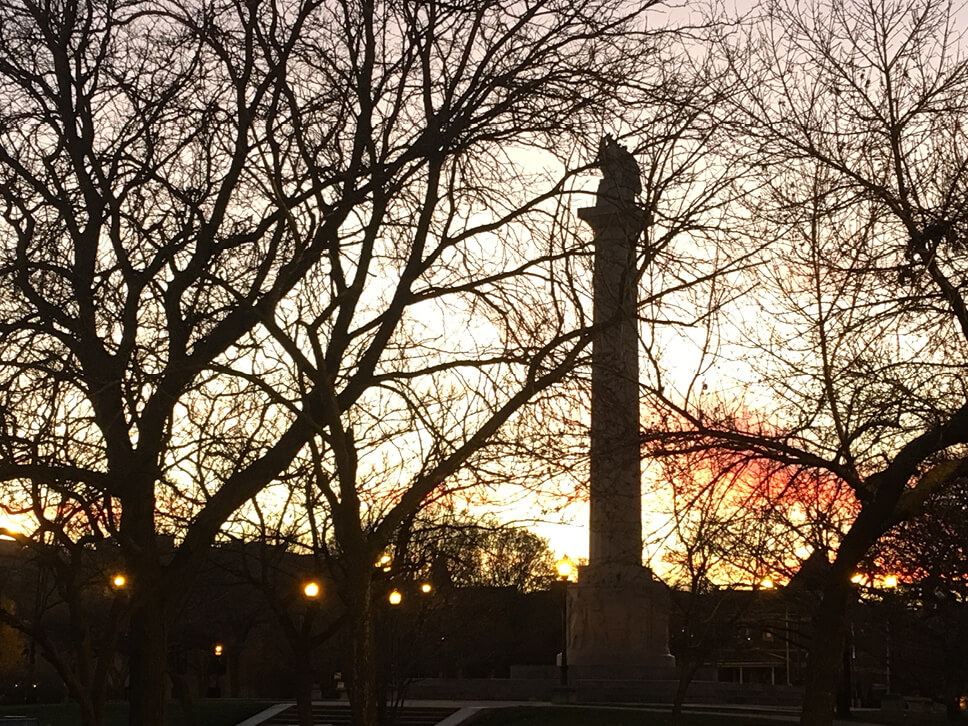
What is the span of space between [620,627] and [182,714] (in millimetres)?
15089

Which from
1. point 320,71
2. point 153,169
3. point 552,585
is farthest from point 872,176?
point 552,585

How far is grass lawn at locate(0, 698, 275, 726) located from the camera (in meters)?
42.1

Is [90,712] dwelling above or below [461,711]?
above

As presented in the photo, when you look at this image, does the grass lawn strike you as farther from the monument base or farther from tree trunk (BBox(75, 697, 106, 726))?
tree trunk (BBox(75, 697, 106, 726))

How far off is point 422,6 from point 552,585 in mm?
73078

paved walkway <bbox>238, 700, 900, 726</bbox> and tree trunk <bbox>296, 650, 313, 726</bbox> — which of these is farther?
paved walkway <bbox>238, 700, 900, 726</bbox>

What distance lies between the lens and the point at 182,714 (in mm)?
43500

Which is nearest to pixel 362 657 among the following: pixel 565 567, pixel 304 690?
pixel 304 690

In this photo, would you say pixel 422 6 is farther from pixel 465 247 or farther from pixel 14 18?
pixel 14 18

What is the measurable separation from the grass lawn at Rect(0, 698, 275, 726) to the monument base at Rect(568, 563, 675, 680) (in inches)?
445

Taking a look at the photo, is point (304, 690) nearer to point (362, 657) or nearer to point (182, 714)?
point (362, 657)

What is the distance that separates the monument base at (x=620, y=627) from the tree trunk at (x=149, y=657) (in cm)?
3552

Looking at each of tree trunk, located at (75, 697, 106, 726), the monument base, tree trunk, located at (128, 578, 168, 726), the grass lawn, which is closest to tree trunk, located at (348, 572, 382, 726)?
tree trunk, located at (128, 578, 168, 726)

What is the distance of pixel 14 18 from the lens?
35.8 feet
